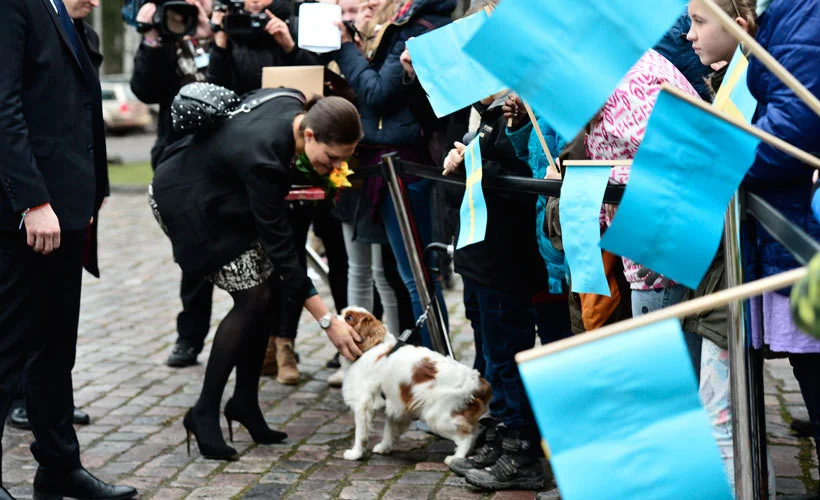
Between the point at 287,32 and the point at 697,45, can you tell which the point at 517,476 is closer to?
the point at 697,45

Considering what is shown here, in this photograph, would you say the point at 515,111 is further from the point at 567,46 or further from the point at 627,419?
the point at 627,419

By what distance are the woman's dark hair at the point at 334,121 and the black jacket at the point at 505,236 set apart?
0.52 metres

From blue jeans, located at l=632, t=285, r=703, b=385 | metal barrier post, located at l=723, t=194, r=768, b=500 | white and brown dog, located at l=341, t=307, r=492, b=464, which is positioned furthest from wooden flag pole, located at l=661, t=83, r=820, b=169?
white and brown dog, located at l=341, t=307, r=492, b=464

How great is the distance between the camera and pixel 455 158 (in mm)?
4492

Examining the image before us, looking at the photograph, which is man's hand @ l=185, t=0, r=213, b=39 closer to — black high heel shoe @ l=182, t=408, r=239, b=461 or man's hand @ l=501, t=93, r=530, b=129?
black high heel shoe @ l=182, t=408, r=239, b=461

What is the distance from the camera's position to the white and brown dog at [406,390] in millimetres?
4602

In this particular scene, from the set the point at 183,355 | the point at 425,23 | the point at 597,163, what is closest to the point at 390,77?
the point at 425,23

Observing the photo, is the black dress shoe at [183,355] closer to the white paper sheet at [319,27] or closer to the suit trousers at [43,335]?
the white paper sheet at [319,27]

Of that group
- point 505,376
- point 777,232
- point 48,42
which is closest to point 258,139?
point 48,42

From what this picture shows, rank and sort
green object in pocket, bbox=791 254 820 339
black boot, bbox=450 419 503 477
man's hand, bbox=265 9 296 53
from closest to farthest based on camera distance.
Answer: green object in pocket, bbox=791 254 820 339, black boot, bbox=450 419 503 477, man's hand, bbox=265 9 296 53

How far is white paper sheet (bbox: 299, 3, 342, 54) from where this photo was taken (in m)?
5.46

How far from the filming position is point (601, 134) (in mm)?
3678

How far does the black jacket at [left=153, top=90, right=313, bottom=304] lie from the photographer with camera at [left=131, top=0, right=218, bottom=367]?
4.57 ft

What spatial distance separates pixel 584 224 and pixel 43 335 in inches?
82.7
